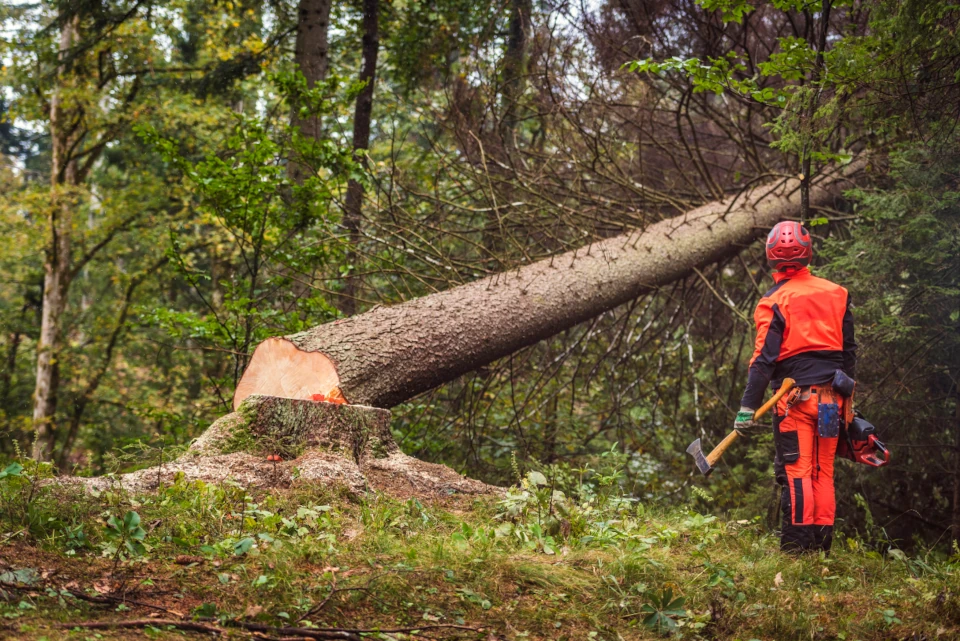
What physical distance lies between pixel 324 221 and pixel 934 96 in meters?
A: 4.80

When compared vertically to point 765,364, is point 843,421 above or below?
below

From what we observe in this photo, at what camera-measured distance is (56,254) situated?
1261cm

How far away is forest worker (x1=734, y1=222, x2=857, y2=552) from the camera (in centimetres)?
435

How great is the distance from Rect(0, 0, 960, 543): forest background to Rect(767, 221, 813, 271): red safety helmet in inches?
35.0

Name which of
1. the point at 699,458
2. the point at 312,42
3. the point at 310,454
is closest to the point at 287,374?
the point at 310,454

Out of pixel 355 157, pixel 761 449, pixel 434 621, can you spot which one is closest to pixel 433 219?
pixel 355 157

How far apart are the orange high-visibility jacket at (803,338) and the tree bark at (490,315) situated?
→ 2000mm

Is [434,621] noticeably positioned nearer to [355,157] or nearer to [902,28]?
[902,28]

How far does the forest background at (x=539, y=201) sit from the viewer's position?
565 cm

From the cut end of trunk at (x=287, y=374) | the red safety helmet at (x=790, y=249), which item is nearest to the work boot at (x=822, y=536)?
the red safety helmet at (x=790, y=249)

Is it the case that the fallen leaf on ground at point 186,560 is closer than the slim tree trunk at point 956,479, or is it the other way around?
the fallen leaf on ground at point 186,560

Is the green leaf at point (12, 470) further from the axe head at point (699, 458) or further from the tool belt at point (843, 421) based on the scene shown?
the tool belt at point (843, 421)

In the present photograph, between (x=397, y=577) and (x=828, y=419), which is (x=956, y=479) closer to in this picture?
(x=828, y=419)

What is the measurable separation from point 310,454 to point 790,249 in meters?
3.18
